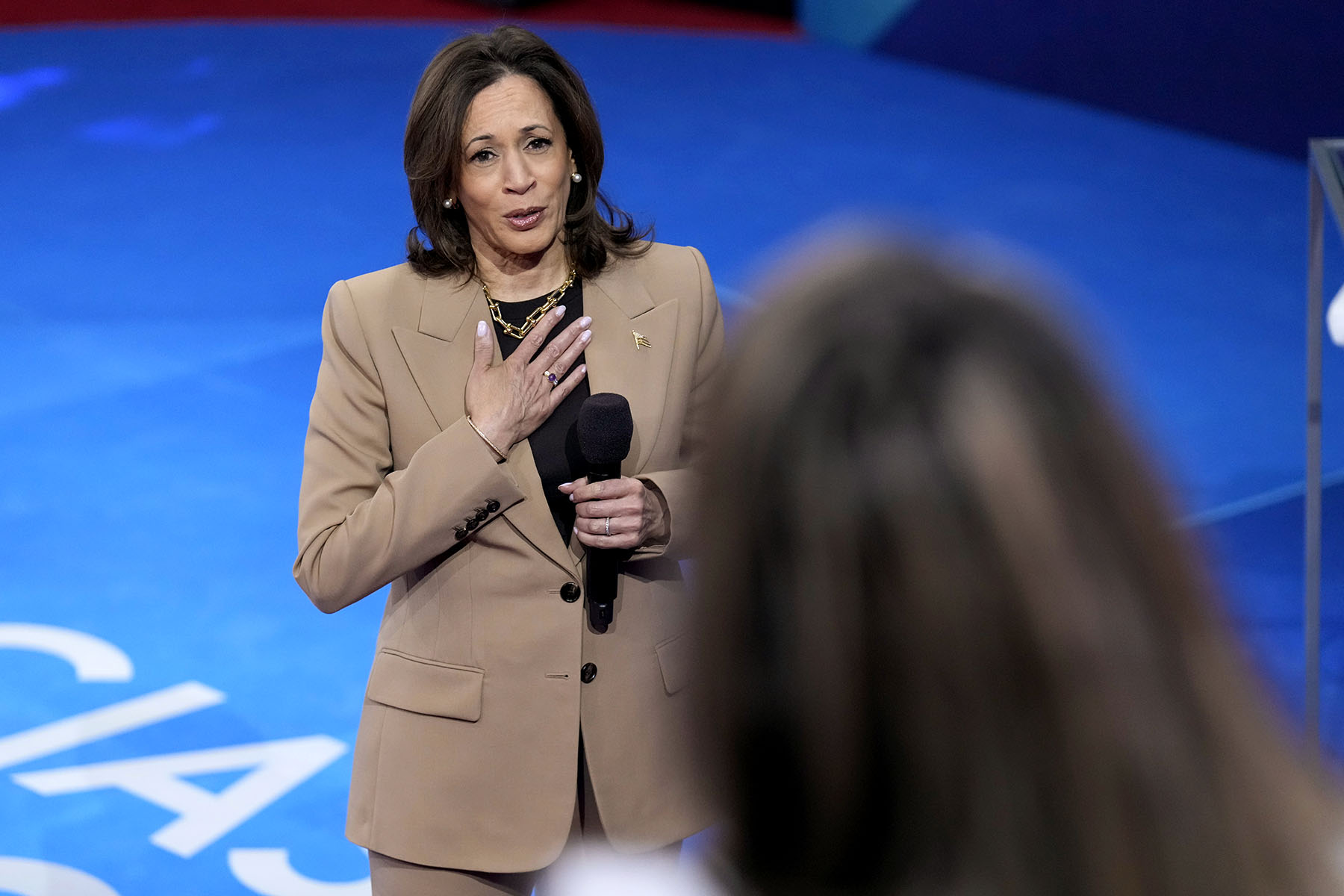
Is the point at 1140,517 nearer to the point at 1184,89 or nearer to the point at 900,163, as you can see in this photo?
the point at 900,163

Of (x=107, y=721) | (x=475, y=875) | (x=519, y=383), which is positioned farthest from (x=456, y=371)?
(x=107, y=721)

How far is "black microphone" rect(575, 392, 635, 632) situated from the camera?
2092 mm

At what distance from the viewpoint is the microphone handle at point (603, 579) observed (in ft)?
7.20

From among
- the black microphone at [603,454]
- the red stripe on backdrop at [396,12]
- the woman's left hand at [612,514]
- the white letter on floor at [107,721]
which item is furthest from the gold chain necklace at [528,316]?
the red stripe on backdrop at [396,12]

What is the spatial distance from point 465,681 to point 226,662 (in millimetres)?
2156

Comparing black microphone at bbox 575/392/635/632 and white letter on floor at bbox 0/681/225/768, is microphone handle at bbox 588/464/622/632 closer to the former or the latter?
black microphone at bbox 575/392/635/632

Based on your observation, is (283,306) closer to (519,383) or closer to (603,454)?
(519,383)

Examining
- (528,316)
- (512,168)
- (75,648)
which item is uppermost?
(512,168)

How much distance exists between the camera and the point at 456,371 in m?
2.29

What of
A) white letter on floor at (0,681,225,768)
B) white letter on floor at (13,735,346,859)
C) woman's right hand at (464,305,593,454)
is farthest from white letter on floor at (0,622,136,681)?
woman's right hand at (464,305,593,454)

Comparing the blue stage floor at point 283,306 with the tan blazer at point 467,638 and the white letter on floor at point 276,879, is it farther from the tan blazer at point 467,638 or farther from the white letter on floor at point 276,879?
the tan blazer at point 467,638

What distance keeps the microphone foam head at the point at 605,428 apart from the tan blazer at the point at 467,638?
109 mm

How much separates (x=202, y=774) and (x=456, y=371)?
1.86 m

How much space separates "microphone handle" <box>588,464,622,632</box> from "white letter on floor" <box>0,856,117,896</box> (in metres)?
1.69
